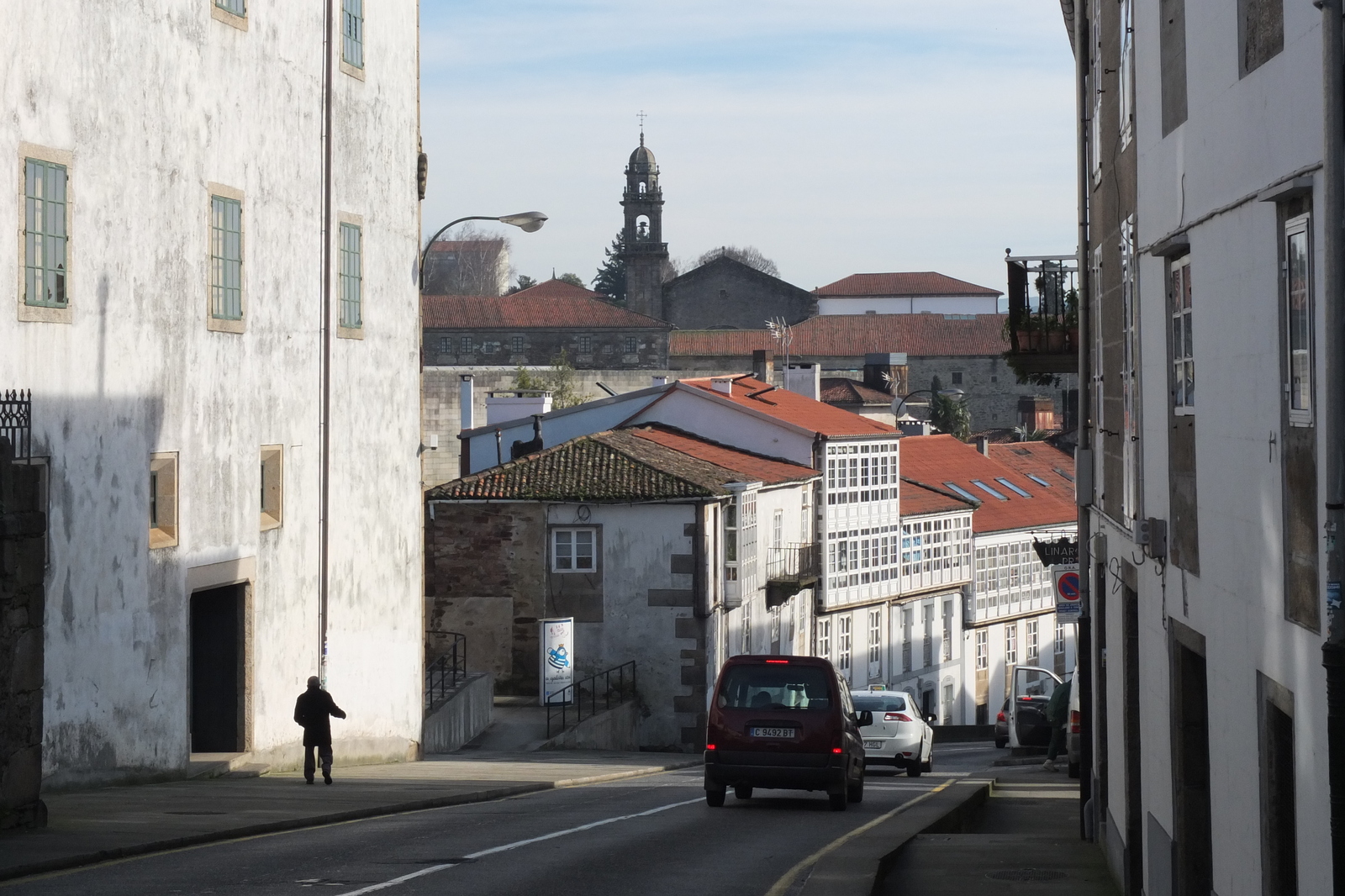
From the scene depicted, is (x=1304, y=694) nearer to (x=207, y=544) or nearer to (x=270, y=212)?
(x=207, y=544)

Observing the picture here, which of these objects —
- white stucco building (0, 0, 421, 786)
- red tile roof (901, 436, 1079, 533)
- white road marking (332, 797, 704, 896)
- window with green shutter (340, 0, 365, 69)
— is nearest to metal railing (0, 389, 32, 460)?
white stucco building (0, 0, 421, 786)

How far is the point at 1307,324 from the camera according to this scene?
7082 mm

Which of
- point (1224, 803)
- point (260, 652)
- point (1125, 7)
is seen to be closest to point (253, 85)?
point (260, 652)

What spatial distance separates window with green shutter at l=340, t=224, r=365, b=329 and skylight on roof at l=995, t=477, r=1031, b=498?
49359 millimetres

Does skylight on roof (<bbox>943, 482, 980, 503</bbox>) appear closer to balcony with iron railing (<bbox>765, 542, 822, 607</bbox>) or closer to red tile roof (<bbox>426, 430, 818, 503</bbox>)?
balcony with iron railing (<bbox>765, 542, 822, 607</bbox>)

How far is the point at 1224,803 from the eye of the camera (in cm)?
938

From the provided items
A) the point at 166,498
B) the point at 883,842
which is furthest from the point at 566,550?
the point at 883,842

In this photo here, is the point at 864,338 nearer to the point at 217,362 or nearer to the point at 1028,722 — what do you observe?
the point at 1028,722

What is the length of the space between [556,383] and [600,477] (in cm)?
5465

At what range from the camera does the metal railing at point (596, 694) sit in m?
38.9

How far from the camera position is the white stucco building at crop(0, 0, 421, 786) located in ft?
57.2

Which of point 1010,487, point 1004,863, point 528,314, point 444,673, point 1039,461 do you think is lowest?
point 1004,863

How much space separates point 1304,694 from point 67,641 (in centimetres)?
1371

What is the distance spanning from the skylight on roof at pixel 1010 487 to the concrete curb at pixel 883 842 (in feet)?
160
